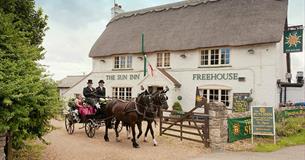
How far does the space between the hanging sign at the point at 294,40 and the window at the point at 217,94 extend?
4.59 meters

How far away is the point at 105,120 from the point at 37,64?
568cm

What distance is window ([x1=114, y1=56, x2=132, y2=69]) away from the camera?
2423cm

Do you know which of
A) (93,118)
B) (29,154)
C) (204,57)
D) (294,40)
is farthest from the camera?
(204,57)

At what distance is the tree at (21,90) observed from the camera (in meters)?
5.89

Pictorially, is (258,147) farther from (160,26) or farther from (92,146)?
Answer: (160,26)

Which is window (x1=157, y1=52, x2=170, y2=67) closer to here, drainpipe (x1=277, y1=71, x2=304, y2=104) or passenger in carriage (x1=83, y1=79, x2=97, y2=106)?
drainpipe (x1=277, y1=71, x2=304, y2=104)

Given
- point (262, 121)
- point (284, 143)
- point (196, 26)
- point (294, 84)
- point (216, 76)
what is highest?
point (196, 26)

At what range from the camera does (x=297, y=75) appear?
21.6 metres

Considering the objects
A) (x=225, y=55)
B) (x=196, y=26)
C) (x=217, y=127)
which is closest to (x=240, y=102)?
(x=225, y=55)

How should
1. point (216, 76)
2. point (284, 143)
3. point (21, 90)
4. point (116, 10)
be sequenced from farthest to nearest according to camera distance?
point (116, 10) < point (216, 76) < point (284, 143) < point (21, 90)

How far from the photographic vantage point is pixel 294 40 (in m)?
18.4

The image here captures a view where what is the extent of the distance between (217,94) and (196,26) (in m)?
5.28

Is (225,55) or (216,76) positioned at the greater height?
(225,55)

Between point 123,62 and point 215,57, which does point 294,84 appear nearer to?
point 215,57
